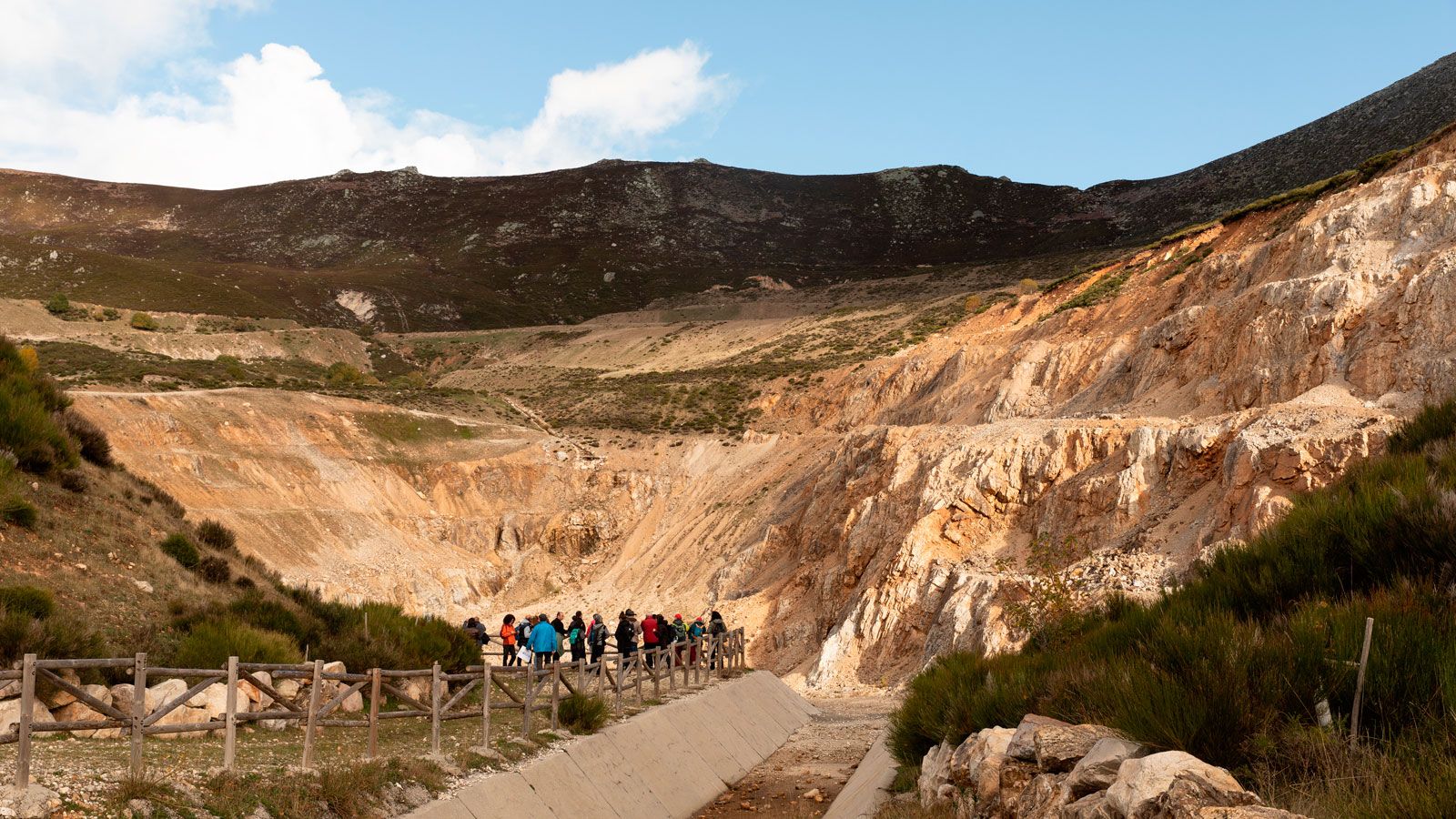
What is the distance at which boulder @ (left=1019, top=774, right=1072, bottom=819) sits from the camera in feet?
24.8

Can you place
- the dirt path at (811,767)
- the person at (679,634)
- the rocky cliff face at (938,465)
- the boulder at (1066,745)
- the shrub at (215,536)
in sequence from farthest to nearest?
the person at (679,634) → the rocky cliff face at (938,465) → the shrub at (215,536) → the dirt path at (811,767) → the boulder at (1066,745)

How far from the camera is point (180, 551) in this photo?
18.7m

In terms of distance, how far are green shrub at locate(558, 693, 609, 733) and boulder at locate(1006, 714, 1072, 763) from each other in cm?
887

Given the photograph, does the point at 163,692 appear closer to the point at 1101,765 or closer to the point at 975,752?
the point at 975,752

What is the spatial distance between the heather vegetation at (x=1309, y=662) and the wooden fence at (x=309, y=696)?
6060mm

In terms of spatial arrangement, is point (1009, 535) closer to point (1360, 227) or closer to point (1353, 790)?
point (1360, 227)

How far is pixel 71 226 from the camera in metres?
162

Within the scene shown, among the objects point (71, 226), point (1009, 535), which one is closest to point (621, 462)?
point (1009, 535)

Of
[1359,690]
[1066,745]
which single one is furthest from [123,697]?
[1359,690]

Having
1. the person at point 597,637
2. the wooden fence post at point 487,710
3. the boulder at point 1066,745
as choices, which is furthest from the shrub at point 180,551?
the boulder at point 1066,745

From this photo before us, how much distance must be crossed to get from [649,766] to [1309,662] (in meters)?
11.3

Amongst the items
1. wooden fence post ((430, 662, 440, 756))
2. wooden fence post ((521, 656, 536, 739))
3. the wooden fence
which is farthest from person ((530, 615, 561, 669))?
wooden fence post ((430, 662, 440, 756))

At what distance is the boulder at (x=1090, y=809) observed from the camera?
669cm

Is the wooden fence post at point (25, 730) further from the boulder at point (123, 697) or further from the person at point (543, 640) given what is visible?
the person at point (543, 640)
